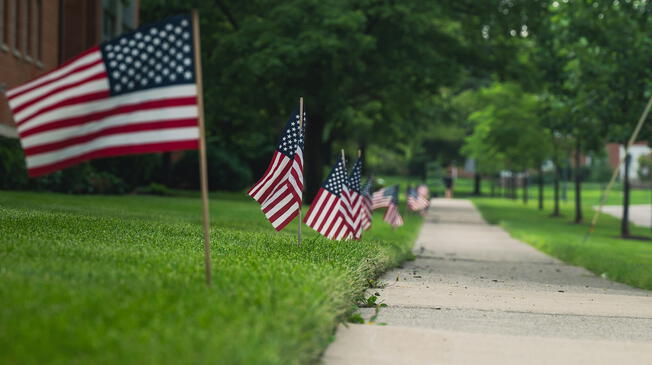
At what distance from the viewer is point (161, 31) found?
7.03 m

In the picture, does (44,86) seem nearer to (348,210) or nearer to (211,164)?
(348,210)

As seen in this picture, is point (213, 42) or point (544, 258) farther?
point (213, 42)

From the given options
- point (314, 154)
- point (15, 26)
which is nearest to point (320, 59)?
point (314, 154)

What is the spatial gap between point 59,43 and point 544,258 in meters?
17.8

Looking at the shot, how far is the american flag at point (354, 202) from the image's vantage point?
1373 centimetres

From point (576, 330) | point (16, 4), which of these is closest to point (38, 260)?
point (576, 330)

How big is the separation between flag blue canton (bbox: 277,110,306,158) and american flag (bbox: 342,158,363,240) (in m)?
2.20

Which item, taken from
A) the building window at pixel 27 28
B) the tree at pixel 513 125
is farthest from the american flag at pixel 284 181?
the tree at pixel 513 125

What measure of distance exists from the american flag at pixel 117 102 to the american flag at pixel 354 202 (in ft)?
22.2

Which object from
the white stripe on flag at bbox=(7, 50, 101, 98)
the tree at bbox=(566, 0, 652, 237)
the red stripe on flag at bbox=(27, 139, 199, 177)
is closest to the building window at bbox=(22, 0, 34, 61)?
the tree at bbox=(566, 0, 652, 237)

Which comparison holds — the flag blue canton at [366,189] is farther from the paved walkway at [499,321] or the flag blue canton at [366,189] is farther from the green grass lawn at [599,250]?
the green grass lawn at [599,250]

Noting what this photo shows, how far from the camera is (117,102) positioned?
7.07 m

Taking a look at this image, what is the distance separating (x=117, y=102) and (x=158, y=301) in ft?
6.47

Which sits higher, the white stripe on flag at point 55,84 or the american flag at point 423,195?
the white stripe on flag at point 55,84
